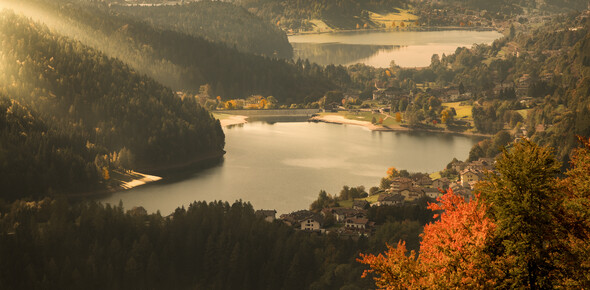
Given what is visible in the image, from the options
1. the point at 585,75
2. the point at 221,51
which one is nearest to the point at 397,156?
the point at 585,75

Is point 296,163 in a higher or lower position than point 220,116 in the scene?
higher

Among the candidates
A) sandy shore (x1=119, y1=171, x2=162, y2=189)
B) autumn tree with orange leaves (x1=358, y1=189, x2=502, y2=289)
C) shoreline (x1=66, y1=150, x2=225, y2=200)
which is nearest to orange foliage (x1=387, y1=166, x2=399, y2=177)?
shoreline (x1=66, y1=150, x2=225, y2=200)

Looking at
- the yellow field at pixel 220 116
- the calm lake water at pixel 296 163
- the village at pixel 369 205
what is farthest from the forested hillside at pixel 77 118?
the village at pixel 369 205

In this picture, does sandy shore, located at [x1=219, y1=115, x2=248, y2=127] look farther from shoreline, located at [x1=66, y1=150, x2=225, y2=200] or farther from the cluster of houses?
the cluster of houses

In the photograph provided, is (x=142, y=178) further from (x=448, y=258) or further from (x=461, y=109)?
(x=448, y=258)

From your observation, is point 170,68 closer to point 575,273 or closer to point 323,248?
point 323,248

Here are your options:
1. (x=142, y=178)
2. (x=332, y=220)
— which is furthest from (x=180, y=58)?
(x=332, y=220)
